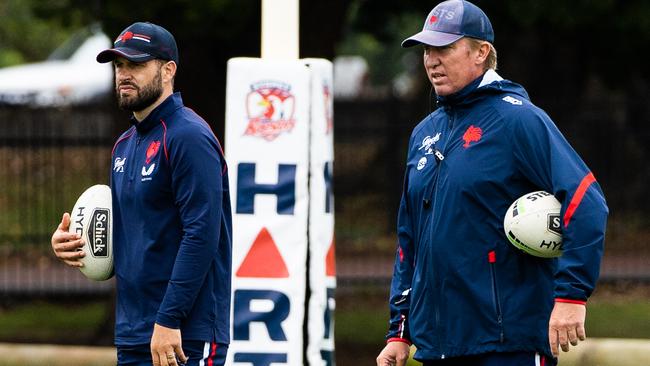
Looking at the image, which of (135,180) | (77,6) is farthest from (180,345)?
(77,6)

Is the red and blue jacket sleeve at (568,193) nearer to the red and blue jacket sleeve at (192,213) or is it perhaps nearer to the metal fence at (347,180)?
the red and blue jacket sleeve at (192,213)

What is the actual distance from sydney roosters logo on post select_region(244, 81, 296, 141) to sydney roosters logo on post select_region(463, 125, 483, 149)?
3.21 meters

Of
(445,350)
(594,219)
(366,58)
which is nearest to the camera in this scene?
(594,219)

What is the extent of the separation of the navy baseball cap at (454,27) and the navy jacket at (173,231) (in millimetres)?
919

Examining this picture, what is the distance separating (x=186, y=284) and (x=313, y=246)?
3.25 meters

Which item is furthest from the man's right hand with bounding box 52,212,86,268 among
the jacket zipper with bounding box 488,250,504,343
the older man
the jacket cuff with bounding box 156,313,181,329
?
the jacket zipper with bounding box 488,250,504,343

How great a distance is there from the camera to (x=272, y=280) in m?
8.06

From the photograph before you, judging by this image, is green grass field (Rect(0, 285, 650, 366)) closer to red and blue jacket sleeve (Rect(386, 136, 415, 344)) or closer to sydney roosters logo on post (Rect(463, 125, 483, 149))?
red and blue jacket sleeve (Rect(386, 136, 415, 344))

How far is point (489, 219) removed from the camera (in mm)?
4816

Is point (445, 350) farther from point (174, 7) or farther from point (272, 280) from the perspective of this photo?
point (174, 7)

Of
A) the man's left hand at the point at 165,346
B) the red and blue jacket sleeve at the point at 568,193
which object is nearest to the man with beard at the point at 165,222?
the man's left hand at the point at 165,346

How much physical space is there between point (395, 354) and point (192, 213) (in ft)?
3.22

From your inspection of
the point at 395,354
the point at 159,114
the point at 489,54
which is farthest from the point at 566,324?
the point at 159,114

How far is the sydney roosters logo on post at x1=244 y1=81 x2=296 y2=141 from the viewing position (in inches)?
316
